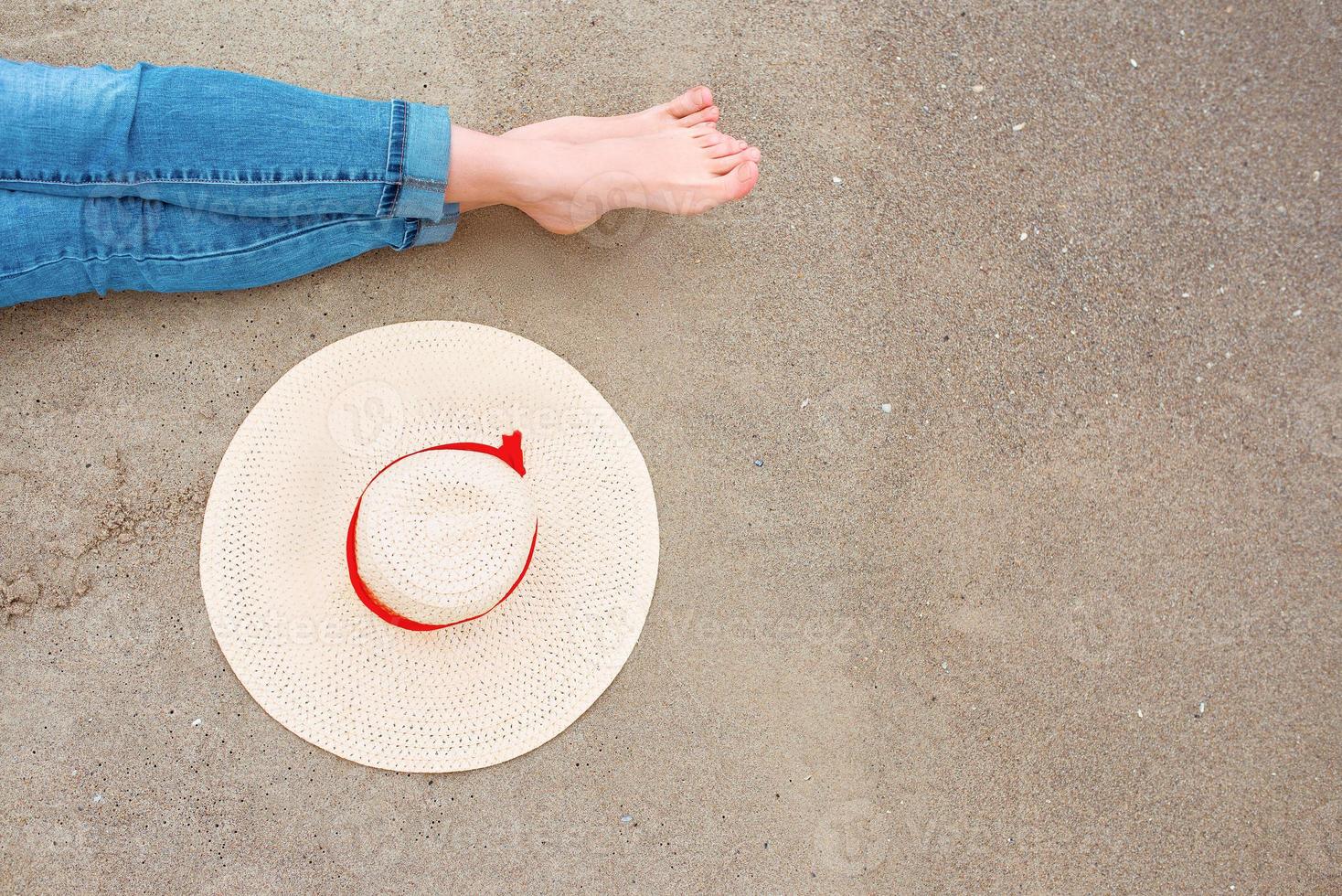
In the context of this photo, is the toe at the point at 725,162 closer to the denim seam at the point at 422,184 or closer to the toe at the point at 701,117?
the toe at the point at 701,117

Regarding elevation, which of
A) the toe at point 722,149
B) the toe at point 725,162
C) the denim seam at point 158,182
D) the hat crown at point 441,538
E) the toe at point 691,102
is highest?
the toe at point 691,102

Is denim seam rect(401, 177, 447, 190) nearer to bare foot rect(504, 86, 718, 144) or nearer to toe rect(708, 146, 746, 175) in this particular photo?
bare foot rect(504, 86, 718, 144)

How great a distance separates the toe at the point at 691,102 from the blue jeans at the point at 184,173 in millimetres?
317

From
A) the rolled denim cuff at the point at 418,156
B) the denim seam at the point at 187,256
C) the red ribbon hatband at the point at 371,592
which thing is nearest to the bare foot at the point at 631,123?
the rolled denim cuff at the point at 418,156

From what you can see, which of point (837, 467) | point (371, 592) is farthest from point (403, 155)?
point (837, 467)

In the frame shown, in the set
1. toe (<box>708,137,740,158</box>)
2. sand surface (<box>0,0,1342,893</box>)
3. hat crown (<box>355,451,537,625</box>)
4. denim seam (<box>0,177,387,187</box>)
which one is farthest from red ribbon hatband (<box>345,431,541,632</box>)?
toe (<box>708,137,740,158</box>)

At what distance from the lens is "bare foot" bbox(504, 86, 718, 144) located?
1146 millimetres

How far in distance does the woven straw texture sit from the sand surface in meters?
0.08

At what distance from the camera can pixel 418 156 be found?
102cm

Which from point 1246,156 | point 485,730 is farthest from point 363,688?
point 1246,156

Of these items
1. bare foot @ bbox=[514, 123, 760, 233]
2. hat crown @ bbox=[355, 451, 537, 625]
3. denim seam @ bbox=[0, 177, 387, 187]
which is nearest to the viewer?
hat crown @ bbox=[355, 451, 537, 625]

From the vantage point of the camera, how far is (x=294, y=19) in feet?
3.97

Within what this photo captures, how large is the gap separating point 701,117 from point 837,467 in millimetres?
520

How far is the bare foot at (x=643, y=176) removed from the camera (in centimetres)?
109
